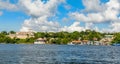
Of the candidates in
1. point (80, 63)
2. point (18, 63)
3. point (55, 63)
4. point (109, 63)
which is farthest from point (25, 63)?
point (109, 63)

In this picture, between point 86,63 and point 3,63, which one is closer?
point 3,63

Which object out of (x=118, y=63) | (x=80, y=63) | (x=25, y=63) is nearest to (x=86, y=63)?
(x=80, y=63)

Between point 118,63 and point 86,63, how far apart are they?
5.80 m

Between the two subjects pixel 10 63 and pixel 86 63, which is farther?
pixel 86 63

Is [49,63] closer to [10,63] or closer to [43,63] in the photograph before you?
[43,63]

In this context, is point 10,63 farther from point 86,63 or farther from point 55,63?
point 86,63

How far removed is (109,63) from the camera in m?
68.3

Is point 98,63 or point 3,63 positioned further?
point 98,63

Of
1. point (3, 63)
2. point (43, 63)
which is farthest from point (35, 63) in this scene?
point (3, 63)

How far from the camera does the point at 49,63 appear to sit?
66375 millimetres

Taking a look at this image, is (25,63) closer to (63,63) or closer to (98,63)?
(63,63)

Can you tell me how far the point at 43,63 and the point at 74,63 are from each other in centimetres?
569

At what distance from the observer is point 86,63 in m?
68.6

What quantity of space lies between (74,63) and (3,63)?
12.8 m
